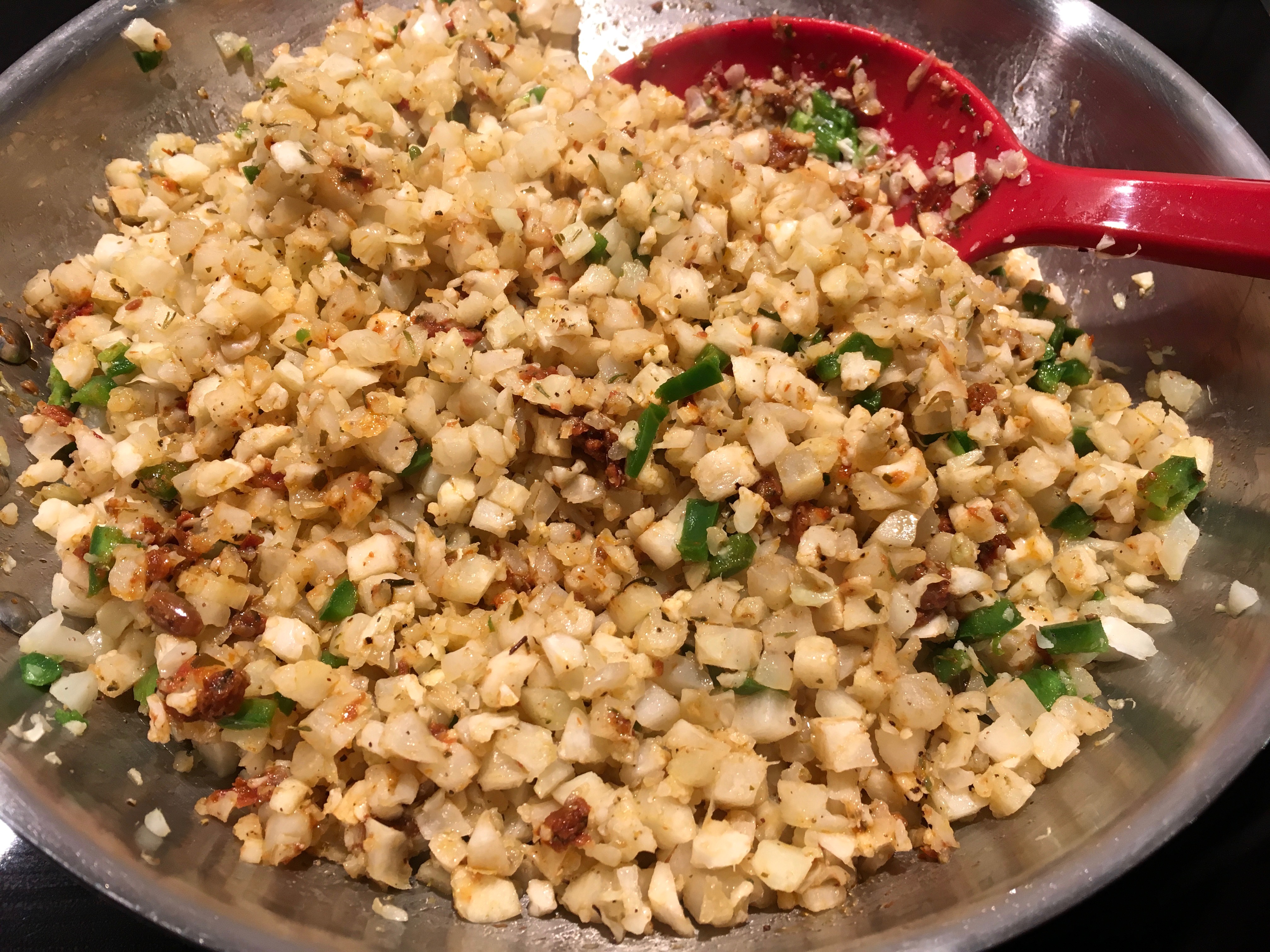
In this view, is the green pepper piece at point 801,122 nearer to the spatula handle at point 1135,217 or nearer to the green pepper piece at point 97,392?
the spatula handle at point 1135,217

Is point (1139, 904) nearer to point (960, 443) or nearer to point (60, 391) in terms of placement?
point (960, 443)

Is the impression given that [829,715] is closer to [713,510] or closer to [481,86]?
[713,510]

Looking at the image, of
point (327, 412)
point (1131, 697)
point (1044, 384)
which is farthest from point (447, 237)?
point (1131, 697)

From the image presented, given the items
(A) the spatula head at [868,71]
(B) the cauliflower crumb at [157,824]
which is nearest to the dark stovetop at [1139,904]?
(B) the cauliflower crumb at [157,824]

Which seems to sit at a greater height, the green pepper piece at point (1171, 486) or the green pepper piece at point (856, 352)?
the green pepper piece at point (856, 352)

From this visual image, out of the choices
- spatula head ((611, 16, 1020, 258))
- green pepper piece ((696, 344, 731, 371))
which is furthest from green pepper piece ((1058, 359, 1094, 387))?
green pepper piece ((696, 344, 731, 371))

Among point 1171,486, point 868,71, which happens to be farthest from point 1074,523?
point 868,71

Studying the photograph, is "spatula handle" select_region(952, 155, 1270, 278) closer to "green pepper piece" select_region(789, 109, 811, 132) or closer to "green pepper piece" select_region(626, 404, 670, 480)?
"green pepper piece" select_region(789, 109, 811, 132)

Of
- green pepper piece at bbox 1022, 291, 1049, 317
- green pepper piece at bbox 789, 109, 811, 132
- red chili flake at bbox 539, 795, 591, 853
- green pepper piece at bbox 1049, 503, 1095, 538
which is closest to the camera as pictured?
red chili flake at bbox 539, 795, 591, 853
